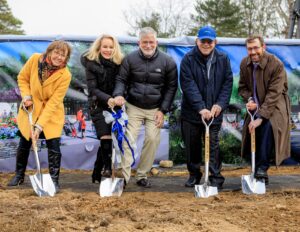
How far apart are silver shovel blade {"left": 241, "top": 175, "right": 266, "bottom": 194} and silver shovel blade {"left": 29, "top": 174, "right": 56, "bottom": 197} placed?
7.13 ft

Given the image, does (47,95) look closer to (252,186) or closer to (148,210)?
(148,210)

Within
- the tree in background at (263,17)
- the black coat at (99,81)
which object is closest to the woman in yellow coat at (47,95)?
the black coat at (99,81)

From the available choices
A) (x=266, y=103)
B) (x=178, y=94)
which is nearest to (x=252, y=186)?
(x=266, y=103)

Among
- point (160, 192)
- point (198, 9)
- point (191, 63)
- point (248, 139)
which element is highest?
point (198, 9)

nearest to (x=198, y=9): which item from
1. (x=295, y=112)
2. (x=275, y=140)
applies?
(x=295, y=112)

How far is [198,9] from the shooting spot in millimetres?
34594

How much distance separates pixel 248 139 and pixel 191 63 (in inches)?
47.2

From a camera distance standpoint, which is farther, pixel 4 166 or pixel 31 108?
pixel 4 166

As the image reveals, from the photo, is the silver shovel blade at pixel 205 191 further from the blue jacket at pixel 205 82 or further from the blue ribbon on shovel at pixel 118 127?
the blue ribbon on shovel at pixel 118 127

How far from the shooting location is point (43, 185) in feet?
17.4

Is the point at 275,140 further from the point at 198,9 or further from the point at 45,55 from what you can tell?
the point at 198,9

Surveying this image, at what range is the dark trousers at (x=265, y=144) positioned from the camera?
5680mm

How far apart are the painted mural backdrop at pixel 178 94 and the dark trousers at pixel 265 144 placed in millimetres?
1754

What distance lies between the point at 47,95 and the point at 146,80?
119 centimetres
